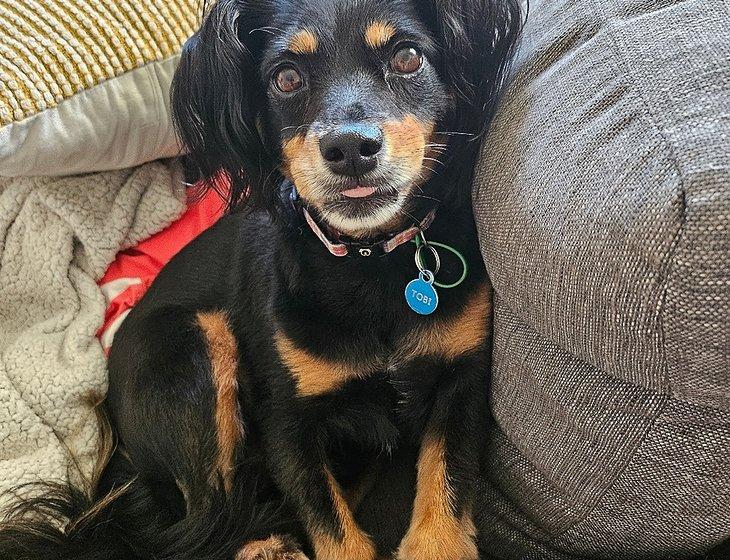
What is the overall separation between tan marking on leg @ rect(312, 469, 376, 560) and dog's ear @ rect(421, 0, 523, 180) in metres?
0.68

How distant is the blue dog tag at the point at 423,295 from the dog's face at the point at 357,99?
0.12 m

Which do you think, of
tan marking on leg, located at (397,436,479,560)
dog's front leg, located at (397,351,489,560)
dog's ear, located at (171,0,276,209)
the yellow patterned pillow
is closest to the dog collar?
dog's ear, located at (171,0,276,209)

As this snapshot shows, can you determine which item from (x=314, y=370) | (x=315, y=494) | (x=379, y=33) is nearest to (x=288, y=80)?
(x=379, y=33)

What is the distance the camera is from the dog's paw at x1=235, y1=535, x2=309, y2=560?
4.06 feet

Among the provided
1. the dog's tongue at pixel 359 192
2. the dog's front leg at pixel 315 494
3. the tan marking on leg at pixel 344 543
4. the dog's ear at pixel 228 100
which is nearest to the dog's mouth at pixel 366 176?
the dog's tongue at pixel 359 192

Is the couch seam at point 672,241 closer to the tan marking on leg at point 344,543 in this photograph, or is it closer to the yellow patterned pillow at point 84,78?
the tan marking on leg at point 344,543

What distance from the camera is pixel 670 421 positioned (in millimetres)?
832

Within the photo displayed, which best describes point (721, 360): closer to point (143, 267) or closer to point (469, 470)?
point (469, 470)

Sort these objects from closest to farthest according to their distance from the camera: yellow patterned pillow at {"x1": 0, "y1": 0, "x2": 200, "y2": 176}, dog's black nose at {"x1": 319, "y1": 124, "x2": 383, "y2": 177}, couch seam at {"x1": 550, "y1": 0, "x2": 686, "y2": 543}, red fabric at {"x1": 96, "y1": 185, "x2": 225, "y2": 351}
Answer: couch seam at {"x1": 550, "y1": 0, "x2": 686, "y2": 543}
dog's black nose at {"x1": 319, "y1": 124, "x2": 383, "y2": 177}
yellow patterned pillow at {"x1": 0, "y1": 0, "x2": 200, "y2": 176}
red fabric at {"x1": 96, "y1": 185, "x2": 225, "y2": 351}

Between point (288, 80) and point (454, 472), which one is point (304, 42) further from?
point (454, 472)

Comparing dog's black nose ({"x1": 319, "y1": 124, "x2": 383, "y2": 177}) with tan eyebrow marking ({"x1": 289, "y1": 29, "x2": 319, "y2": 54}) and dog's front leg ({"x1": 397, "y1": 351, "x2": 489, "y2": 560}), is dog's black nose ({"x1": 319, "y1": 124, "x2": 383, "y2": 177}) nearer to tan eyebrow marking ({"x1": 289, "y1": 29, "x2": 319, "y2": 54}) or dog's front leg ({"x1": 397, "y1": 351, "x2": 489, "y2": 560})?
tan eyebrow marking ({"x1": 289, "y1": 29, "x2": 319, "y2": 54})

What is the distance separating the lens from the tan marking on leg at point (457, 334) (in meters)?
1.22

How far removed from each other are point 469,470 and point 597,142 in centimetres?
66

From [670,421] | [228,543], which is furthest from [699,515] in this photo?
[228,543]
